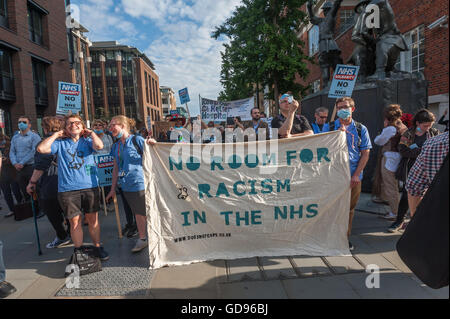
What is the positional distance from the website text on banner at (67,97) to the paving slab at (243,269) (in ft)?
17.7

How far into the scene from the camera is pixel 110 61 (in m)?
57.8

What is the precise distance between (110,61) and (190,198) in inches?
2449

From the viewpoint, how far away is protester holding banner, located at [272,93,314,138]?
12.4 ft

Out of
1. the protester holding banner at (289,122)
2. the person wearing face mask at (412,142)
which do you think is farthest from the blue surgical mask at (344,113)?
the person wearing face mask at (412,142)

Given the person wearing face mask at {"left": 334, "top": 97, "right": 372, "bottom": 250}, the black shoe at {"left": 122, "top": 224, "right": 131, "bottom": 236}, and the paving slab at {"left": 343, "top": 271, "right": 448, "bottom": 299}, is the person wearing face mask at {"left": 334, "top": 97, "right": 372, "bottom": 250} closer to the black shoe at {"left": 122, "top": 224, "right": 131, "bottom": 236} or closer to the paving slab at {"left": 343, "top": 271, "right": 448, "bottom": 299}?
the paving slab at {"left": 343, "top": 271, "right": 448, "bottom": 299}

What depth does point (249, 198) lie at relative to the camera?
3.57 metres

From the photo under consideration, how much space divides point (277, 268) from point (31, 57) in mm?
19922

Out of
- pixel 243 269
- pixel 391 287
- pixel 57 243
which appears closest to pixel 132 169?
pixel 57 243

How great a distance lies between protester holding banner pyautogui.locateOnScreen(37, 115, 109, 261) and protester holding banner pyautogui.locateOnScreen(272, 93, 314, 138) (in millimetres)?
2421

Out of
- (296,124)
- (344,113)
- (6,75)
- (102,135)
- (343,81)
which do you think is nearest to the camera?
(344,113)

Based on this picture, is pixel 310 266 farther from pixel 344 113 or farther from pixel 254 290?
pixel 344 113

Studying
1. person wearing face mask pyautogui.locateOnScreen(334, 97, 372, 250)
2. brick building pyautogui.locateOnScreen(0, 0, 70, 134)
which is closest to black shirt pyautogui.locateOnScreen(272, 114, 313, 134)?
person wearing face mask pyautogui.locateOnScreen(334, 97, 372, 250)

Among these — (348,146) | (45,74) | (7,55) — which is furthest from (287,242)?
A: (45,74)

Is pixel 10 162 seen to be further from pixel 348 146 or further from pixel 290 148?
pixel 348 146
